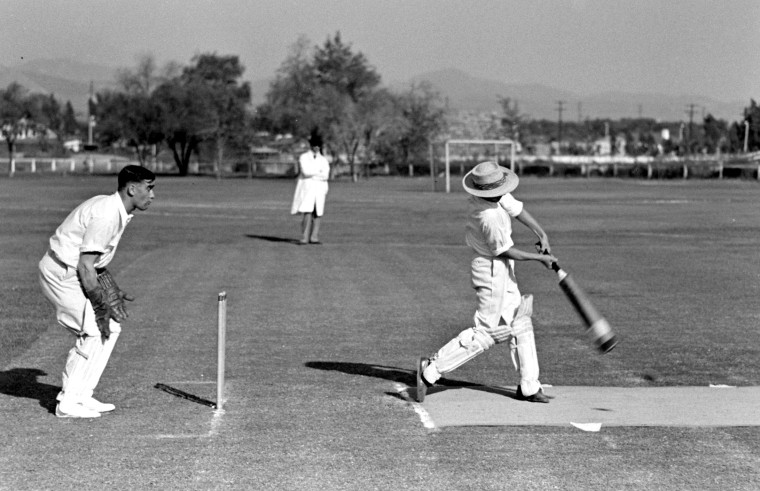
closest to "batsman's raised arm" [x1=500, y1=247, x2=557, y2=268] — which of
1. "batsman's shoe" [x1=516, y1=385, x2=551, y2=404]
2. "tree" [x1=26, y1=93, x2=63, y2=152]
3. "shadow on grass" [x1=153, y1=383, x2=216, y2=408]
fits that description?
"batsman's shoe" [x1=516, y1=385, x2=551, y2=404]

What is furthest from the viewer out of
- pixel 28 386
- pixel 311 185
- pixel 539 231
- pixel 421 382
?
pixel 311 185

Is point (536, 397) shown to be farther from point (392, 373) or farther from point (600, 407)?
point (392, 373)

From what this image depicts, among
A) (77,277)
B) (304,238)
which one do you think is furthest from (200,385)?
(304,238)

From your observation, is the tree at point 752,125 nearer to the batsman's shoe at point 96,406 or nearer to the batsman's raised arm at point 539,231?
the batsman's raised arm at point 539,231

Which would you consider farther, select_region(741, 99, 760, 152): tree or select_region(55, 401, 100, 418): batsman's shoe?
Answer: select_region(741, 99, 760, 152): tree

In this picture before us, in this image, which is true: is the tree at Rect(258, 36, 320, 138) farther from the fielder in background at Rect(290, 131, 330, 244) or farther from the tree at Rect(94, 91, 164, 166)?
the fielder in background at Rect(290, 131, 330, 244)

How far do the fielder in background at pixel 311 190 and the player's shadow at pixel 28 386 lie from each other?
535 inches

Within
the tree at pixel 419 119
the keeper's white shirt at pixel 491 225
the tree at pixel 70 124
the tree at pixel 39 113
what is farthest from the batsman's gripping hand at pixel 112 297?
the tree at pixel 70 124

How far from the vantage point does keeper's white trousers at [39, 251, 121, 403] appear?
27.5 feet

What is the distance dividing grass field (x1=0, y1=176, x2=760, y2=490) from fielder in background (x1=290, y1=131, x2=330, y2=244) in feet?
2.17

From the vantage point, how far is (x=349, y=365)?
10891 millimetres

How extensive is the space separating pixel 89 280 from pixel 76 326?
1.57 feet

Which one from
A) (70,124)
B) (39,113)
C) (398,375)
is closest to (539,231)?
(398,375)

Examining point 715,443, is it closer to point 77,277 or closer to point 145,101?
point 77,277
